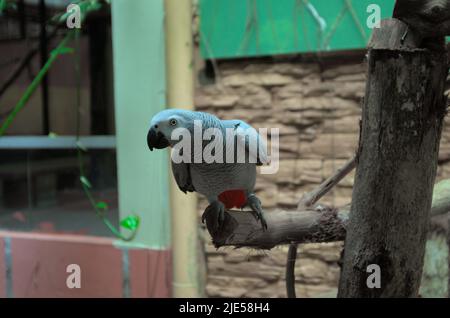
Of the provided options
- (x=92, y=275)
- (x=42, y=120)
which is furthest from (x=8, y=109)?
(x=92, y=275)

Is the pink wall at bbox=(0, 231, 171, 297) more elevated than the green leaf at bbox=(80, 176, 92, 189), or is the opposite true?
the green leaf at bbox=(80, 176, 92, 189)

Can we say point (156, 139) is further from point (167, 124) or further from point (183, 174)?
point (183, 174)

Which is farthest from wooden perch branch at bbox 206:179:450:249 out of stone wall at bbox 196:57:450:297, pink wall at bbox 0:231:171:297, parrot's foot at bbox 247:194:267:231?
pink wall at bbox 0:231:171:297

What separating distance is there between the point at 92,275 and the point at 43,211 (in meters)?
0.35

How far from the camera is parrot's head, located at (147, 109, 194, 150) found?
23.2 inches

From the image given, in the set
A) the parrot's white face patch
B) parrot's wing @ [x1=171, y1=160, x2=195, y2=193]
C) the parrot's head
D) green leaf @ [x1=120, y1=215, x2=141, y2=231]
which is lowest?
green leaf @ [x1=120, y1=215, x2=141, y2=231]

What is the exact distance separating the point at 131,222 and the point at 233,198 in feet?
2.71

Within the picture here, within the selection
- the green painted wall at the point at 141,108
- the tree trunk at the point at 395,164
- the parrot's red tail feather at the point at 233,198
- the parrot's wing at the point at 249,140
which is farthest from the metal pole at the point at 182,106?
the tree trunk at the point at 395,164

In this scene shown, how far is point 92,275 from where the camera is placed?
1.58 m

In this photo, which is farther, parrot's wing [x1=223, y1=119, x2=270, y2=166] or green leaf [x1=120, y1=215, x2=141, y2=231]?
green leaf [x1=120, y1=215, x2=141, y2=231]

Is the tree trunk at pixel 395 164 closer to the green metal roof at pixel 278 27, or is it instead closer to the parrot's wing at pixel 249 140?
the parrot's wing at pixel 249 140

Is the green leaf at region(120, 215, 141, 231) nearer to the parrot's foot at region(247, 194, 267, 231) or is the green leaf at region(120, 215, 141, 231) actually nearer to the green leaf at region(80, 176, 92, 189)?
the green leaf at region(80, 176, 92, 189)

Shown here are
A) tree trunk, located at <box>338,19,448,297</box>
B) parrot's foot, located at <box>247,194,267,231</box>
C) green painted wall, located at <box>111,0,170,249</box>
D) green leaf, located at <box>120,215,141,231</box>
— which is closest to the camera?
tree trunk, located at <box>338,19,448,297</box>
